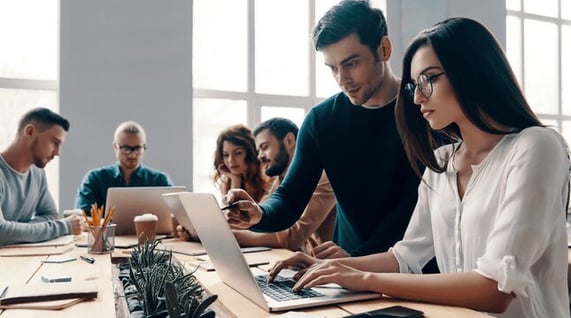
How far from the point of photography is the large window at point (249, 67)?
16.7 ft

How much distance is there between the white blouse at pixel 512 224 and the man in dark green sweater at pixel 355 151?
1.14 feet

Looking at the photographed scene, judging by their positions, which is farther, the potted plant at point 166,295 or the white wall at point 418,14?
the white wall at point 418,14

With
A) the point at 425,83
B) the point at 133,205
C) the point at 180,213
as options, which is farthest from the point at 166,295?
the point at 133,205

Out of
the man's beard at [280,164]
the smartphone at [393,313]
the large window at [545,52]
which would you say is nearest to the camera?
the smartphone at [393,313]

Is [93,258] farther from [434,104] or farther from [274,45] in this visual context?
[274,45]

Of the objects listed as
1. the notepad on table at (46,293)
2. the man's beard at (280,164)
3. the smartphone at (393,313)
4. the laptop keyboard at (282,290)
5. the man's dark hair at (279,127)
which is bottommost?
the notepad on table at (46,293)

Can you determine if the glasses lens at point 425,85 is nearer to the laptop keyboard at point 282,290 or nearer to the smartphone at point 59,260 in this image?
the laptop keyboard at point 282,290

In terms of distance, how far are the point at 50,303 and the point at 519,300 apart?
3.27 feet

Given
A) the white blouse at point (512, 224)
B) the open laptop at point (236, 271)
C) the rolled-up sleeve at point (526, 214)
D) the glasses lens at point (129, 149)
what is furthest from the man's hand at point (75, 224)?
the rolled-up sleeve at point (526, 214)

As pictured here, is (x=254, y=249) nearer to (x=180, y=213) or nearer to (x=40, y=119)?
(x=180, y=213)

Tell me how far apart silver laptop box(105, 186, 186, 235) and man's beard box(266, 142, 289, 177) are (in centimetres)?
49

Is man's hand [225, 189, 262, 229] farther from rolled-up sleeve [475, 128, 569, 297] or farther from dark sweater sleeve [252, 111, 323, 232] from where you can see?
rolled-up sleeve [475, 128, 569, 297]

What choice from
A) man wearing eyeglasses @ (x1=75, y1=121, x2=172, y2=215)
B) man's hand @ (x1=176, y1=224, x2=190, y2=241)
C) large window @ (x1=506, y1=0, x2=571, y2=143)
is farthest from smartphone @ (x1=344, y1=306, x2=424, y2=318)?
large window @ (x1=506, y1=0, x2=571, y2=143)

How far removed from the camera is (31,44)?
4559mm
